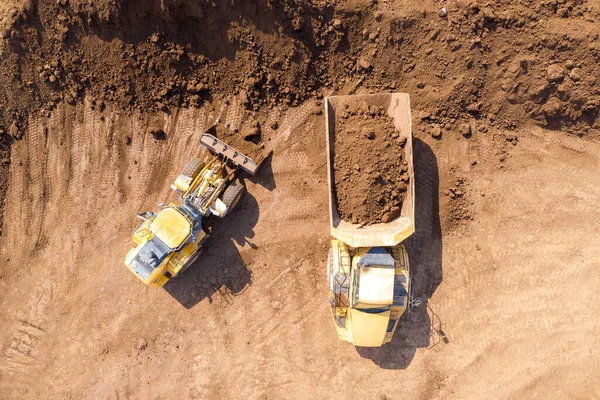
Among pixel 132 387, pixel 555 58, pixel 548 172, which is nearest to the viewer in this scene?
pixel 555 58

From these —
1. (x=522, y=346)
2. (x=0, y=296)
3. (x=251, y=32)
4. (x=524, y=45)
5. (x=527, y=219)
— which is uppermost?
(x=251, y=32)

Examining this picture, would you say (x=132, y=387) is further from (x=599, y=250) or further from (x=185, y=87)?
(x=599, y=250)

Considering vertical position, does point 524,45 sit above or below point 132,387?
above

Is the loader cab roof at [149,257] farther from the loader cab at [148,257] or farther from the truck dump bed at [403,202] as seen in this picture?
the truck dump bed at [403,202]

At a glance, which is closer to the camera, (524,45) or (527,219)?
(524,45)

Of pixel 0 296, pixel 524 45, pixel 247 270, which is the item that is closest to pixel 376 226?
pixel 247 270

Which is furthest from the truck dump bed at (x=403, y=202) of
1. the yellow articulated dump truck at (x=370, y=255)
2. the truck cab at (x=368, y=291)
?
the truck cab at (x=368, y=291)

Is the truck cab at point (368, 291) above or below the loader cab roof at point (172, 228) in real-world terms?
below

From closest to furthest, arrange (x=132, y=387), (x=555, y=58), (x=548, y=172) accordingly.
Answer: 1. (x=555, y=58)
2. (x=548, y=172)
3. (x=132, y=387)
